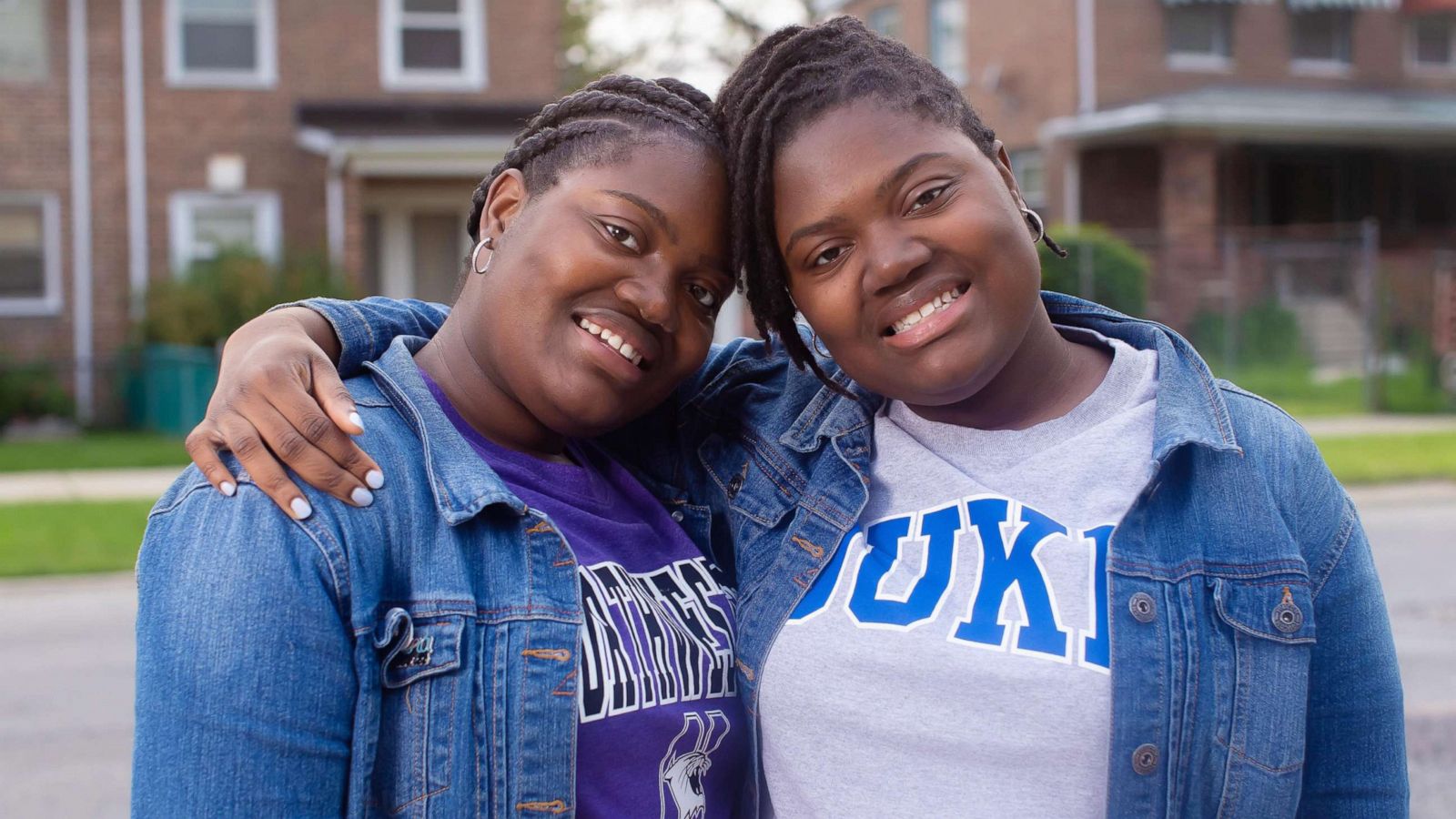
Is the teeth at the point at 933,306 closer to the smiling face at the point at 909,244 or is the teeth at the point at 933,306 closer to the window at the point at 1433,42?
the smiling face at the point at 909,244

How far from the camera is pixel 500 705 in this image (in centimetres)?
179

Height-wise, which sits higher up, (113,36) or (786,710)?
(113,36)

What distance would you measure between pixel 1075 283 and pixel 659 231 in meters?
15.7

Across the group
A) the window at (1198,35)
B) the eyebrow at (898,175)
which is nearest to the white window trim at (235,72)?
the window at (1198,35)

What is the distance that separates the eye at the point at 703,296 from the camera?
219cm

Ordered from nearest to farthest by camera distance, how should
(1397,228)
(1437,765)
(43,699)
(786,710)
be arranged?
1. (786,710)
2. (1437,765)
3. (43,699)
4. (1397,228)

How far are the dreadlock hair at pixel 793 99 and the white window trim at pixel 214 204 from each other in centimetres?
1579

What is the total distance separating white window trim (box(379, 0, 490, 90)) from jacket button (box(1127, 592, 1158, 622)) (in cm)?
1710

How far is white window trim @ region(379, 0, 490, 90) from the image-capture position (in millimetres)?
17516

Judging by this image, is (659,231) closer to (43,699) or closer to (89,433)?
(43,699)

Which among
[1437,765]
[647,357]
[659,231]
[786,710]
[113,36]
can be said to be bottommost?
[1437,765]

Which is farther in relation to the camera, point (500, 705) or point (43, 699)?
point (43, 699)

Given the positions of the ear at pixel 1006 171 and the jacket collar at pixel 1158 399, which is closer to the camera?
the jacket collar at pixel 1158 399

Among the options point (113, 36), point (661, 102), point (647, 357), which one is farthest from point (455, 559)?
point (113, 36)
